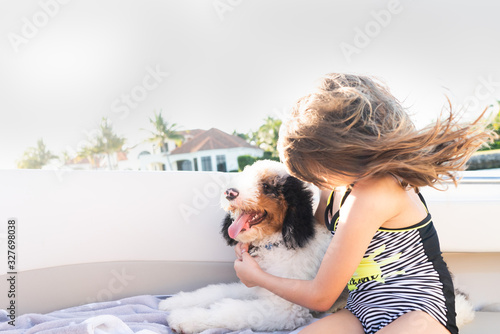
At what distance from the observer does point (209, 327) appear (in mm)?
1206

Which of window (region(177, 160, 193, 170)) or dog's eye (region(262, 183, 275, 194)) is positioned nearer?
dog's eye (region(262, 183, 275, 194))

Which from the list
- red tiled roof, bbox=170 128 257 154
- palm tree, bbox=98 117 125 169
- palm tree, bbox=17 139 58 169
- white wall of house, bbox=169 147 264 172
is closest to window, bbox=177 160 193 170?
white wall of house, bbox=169 147 264 172

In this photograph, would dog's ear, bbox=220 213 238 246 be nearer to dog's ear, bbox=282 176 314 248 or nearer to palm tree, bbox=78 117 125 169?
dog's ear, bbox=282 176 314 248

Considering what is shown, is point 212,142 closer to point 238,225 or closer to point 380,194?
point 238,225

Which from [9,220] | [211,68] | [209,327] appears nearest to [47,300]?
[9,220]

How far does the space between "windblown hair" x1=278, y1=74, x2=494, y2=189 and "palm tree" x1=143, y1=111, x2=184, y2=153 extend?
33.6 m

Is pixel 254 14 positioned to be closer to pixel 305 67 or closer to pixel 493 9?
pixel 305 67

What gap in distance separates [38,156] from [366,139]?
36342 mm

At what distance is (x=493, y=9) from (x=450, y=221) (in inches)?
331

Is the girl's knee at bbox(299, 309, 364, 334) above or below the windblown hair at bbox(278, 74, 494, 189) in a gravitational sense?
below

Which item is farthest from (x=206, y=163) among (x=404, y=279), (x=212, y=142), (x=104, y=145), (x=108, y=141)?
(x=404, y=279)

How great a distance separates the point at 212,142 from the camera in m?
33.6

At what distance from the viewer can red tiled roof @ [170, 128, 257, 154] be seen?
33031 millimetres

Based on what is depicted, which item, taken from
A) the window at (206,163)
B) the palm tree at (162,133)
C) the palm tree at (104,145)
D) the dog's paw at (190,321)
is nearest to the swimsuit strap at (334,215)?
the dog's paw at (190,321)
